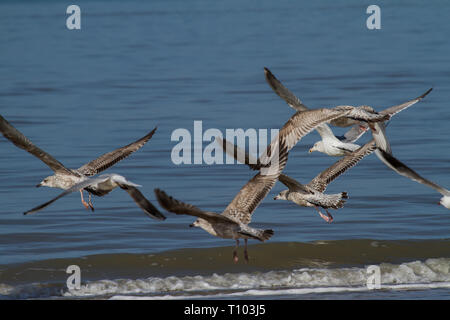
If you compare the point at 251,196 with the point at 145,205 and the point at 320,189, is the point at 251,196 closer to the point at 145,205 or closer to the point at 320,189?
the point at 145,205

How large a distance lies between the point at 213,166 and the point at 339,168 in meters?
6.22

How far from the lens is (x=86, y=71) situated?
3347 cm

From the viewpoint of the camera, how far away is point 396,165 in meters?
10.1

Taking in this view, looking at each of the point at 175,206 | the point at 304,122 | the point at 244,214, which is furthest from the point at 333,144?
the point at 175,206

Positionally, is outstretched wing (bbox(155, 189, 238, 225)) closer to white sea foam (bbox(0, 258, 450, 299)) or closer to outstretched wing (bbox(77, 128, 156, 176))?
white sea foam (bbox(0, 258, 450, 299))

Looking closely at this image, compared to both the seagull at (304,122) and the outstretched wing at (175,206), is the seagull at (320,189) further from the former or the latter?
the outstretched wing at (175,206)

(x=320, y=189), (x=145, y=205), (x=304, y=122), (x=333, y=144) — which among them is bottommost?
(x=145, y=205)

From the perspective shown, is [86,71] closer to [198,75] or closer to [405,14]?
[198,75]

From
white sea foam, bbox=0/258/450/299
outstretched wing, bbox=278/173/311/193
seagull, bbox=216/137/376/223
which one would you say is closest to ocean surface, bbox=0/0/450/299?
white sea foam, bbox=0/258/450/299

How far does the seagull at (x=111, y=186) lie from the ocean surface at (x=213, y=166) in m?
1.33

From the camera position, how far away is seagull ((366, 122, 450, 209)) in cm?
1008

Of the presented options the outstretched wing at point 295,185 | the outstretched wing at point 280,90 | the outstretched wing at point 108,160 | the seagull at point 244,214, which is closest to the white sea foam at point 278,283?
the outstretched wing at point 295,185

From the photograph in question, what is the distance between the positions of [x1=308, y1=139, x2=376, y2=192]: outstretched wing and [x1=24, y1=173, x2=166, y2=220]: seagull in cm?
286

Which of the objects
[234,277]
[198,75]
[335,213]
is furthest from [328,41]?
[234,277]
